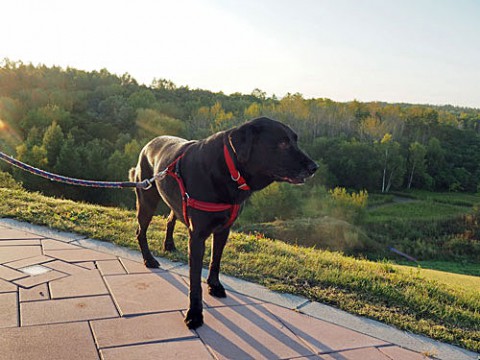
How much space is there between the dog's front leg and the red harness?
8.6 inches

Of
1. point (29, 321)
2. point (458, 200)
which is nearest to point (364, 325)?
point (29, 321)

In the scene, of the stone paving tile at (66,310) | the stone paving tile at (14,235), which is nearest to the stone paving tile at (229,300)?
the stone paving tile at (66,310)

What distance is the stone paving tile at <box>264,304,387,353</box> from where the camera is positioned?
9.65 ft

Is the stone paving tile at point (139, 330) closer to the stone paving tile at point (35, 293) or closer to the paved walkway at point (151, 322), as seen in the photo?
the paved walkway at point (151, 322)

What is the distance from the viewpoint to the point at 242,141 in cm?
301

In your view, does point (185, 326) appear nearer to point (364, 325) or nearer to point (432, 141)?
point (364, 325)

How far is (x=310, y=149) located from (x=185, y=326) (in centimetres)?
5461

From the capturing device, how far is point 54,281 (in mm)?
3650

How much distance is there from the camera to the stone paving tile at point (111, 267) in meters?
3.97

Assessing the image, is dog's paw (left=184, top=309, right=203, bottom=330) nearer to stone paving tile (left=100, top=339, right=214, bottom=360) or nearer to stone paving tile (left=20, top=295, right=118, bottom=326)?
stone paving tile (left=100, top=339, right=214, bottom=360)

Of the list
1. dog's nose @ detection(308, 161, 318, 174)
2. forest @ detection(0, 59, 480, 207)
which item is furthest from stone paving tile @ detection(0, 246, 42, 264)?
forest @ detection(0, 59, 480, 207)

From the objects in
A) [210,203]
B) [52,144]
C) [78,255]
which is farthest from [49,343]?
[52,144]

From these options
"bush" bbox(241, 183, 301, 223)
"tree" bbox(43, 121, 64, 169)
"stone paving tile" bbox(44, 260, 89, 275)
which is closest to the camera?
"stone paving tile" bbox(44, 260, 89, 275)

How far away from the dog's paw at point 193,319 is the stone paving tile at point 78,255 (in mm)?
1610
